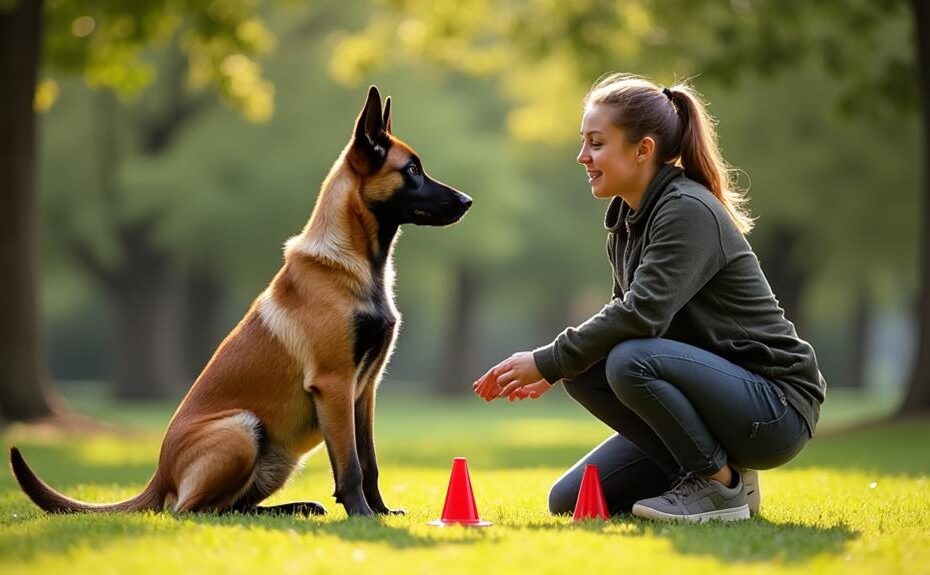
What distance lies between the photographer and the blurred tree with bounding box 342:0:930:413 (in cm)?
1405

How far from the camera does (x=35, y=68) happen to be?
42.8 ft

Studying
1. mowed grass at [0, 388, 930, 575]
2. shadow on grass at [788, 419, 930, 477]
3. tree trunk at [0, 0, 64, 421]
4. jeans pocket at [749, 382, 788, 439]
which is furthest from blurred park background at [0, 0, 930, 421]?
jeans pocket at [749, 382, 788, 439]

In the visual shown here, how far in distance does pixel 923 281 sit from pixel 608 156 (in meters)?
8.97

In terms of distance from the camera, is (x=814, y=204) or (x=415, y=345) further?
(x=415, y=345)

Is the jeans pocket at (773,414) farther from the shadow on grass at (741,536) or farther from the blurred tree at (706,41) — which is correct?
the blurred tree at (706,41)

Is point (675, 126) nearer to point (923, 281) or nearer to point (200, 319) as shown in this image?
point (923, 281)

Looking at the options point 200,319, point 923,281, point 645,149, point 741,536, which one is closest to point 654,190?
point 645,149

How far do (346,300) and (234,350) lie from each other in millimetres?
573

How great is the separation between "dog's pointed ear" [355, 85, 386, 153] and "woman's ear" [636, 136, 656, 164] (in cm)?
116

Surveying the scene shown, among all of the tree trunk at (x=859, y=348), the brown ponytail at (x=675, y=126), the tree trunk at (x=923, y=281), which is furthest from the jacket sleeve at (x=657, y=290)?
the tree trunk at (x=859, y=348)

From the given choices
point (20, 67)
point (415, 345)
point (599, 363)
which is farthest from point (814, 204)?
point (415, 345)

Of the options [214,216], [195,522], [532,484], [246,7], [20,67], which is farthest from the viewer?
[214,216]

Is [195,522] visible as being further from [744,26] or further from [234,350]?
[744,26]

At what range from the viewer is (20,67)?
12859 mm
